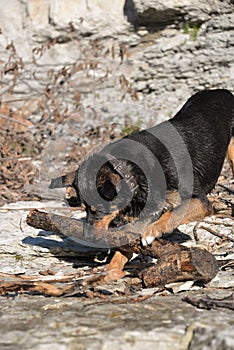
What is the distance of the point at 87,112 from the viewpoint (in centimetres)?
932

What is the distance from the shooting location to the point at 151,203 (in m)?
4.84

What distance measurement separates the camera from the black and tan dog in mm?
4586

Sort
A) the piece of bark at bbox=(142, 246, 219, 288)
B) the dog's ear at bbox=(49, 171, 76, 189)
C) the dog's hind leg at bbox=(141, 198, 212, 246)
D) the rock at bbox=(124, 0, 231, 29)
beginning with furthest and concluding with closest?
the rock at bbox=(124, 0, 231, 29), the dog's ear at bbox=(49, 171, 76, 189), the dog's hind leg at bbox=(141, 198, 212, 246), the piece of bark at bbox=(142, 246, 219, 288)

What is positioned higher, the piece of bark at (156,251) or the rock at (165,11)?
the rock at (165,11)

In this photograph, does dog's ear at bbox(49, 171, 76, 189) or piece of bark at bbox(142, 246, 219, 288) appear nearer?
piece of bark at bbox(142, 246, 219, 288)

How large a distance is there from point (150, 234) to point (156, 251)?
0.79ft

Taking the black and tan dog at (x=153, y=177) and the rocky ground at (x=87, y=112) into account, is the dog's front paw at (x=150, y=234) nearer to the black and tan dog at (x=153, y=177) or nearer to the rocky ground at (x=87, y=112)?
the black and tan dog at (x=153, y=177)

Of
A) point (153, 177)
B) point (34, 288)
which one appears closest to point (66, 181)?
point (153, 177)

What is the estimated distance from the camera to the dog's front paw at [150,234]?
15.0 ft

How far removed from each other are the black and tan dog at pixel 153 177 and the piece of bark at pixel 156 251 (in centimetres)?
9

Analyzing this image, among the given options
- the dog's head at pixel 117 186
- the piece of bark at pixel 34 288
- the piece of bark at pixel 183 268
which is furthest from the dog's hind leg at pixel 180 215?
the piece of bark at pixel 34 288

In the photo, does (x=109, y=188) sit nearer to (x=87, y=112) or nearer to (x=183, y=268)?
(x=183, y=268)

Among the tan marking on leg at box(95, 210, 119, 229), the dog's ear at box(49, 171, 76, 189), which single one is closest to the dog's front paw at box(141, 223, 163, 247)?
the tan marking on leg at box(95, 210, 119, 229)

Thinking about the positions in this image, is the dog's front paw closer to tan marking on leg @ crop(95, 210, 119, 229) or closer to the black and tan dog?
the black and tan dog
